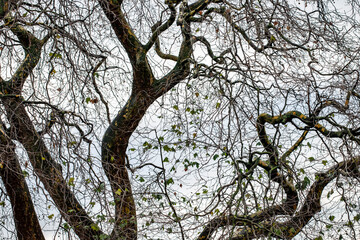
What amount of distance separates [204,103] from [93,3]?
1532 mm

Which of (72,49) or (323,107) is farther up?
(72,49)

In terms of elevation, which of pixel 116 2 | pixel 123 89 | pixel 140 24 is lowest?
pixel 123 89

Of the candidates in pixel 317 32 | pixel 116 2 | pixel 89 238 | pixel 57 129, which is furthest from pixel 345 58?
pixel 89 238

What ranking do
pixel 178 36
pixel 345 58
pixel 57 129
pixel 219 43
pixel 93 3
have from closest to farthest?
pixel 57 129 → pixel 93 3 → pixel 219 43 → pixel 345 58 → pixel 178 36

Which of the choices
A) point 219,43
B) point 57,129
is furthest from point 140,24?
point 57,129

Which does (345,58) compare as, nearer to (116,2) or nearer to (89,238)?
(116,2)

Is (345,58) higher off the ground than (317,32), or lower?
lower

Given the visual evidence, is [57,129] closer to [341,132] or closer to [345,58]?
[341,132]

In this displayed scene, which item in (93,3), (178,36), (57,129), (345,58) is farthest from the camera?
(178,36)

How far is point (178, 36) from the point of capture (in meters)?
4.88

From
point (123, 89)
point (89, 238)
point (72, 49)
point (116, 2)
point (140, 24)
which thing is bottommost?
point (89, 238)

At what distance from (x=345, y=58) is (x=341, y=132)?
912 millimetres

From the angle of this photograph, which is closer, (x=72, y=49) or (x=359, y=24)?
(x=72, y=49)

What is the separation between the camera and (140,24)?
15.0 ft
